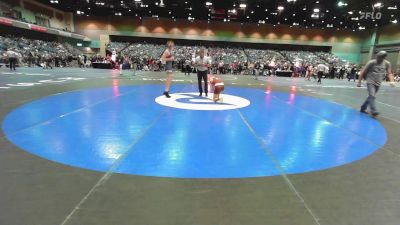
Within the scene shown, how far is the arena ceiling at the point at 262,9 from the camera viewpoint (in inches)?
1189

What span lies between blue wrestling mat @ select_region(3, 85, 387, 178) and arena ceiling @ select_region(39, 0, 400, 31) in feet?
90.7

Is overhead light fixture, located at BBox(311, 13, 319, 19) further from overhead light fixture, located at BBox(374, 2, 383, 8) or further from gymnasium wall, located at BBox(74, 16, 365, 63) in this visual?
gymnasium wall, located at BBox(74, 16, 365, 63)

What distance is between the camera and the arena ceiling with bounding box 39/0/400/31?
3020cm

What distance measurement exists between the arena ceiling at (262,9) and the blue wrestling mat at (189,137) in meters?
27.6

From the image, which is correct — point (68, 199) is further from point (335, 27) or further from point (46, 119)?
point (335, 27)

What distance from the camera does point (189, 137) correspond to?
4.39m

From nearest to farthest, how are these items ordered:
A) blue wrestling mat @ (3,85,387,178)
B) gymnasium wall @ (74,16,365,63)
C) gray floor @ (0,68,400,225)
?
gray floor @ (0,68,400,225)
blue wrestling mat @ (3,85,387,178)
gymnasium wall @ (74,16,365,63)

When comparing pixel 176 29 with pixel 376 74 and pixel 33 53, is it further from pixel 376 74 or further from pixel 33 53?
pixel 376 74

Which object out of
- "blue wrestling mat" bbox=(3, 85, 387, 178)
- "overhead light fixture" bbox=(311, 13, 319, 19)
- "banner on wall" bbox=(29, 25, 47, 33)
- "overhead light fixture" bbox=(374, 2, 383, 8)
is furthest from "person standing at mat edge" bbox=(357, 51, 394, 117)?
"banner on wall" bbox=(29, 25, 47, 33)

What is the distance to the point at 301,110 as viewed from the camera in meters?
7.33

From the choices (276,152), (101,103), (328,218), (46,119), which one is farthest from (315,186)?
(101,103)

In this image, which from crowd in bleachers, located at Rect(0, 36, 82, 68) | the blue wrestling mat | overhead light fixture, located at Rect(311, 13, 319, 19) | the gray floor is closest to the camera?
the gray floor

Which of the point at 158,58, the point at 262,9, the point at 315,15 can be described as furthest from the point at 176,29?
the point at 315,15

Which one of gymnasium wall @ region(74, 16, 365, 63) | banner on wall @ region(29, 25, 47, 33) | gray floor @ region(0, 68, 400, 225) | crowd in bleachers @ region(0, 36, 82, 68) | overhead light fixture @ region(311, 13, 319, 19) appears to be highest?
overhead light fixture @ region(311, 13, 319, 19)
